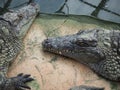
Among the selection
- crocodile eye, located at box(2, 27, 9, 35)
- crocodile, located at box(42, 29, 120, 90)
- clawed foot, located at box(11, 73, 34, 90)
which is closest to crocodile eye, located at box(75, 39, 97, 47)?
crocodile, located at box(42, 29, 120, 90)

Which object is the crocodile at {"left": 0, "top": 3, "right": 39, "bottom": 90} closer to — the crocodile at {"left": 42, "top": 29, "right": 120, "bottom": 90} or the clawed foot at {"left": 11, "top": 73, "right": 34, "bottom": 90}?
the clawed foot at {"left": 11, "top": 73, "right": 34, "bottom": 90}

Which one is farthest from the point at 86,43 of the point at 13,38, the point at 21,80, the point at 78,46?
the point at 13,38

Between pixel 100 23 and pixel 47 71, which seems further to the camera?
pixel 100 23

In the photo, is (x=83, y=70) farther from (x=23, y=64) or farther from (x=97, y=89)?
(x=23, y=64)

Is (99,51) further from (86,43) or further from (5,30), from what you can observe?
(5,30)

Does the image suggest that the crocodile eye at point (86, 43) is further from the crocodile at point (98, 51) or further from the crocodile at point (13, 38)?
the crocodile at point (13, 38)

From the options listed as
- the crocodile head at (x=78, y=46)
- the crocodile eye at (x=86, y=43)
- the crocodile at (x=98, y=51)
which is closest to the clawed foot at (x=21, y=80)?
the crocodile head at (x=78, y=46)

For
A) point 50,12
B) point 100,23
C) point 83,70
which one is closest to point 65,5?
point 50,12

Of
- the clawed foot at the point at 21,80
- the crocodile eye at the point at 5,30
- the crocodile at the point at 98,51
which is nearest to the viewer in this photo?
the clawed foot at the point at 21,80
